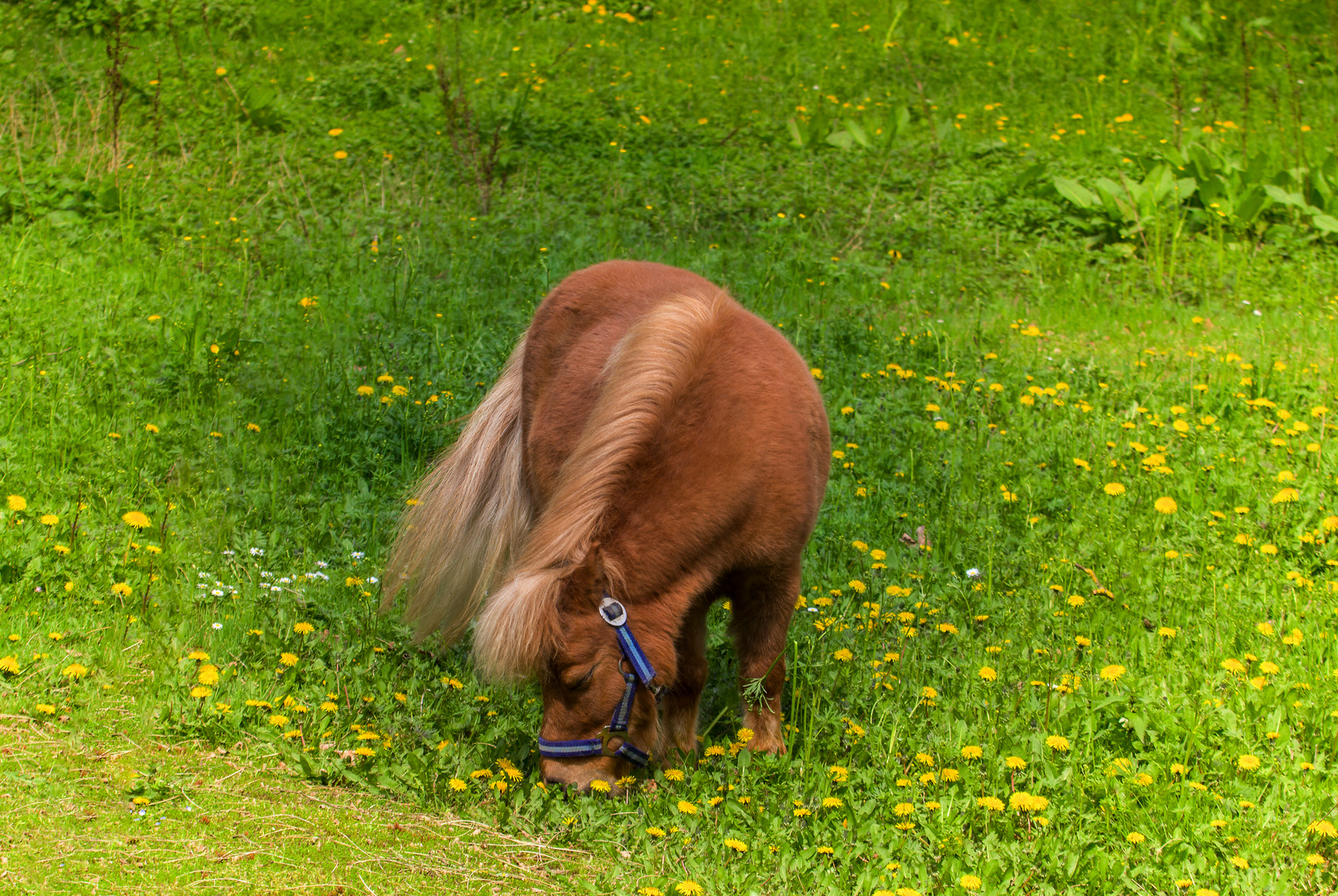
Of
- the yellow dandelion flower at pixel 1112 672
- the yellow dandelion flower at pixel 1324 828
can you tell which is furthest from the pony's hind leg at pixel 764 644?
the yellow dandelion flower at pixel 1324 828

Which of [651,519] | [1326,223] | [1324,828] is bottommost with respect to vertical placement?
[1324,828]

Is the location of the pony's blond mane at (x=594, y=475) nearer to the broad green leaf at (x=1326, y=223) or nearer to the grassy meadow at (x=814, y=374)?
the grassy meadow at (x=814, y=374)

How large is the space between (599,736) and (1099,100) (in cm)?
968

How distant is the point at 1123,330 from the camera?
7.75m

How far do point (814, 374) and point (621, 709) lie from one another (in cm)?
349

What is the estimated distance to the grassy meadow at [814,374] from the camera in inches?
127

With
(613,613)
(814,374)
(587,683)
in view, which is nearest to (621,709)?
(587,683)

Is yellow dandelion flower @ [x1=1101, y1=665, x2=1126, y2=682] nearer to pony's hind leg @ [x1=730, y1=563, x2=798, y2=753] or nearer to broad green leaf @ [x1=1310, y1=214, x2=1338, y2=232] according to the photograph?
pony's hind leg @ [x1=730, y1=563, x2=798, y2=753]

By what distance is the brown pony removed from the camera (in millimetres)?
3225

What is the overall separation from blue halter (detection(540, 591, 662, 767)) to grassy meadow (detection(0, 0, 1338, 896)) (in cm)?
17

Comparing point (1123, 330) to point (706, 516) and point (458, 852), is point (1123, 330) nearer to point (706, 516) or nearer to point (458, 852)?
point (706, 516)

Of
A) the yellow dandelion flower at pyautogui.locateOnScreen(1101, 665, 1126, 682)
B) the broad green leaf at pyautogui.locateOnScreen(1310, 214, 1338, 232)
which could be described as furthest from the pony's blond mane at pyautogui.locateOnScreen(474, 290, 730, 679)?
the broad green leaf at pyautogui.locateOnScreen(1310, 214, 1338, 232)

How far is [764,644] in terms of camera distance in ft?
12.5

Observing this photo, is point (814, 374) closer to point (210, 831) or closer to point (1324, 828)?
point (1324, 828)
